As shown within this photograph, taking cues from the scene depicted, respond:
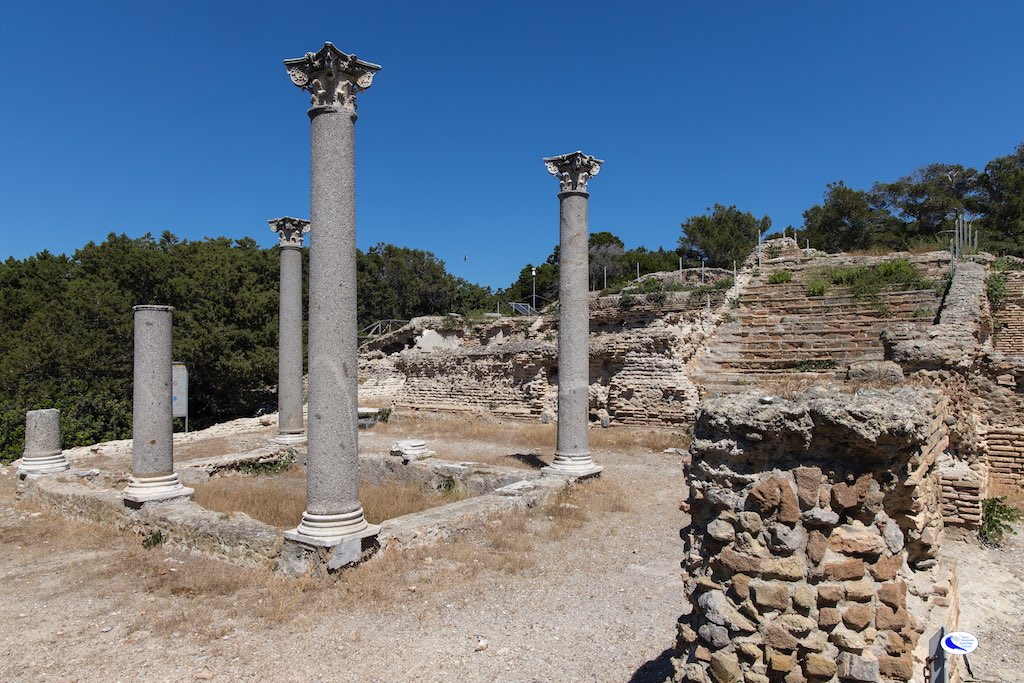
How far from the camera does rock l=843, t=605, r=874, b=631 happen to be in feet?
10.3

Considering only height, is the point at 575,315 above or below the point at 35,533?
above

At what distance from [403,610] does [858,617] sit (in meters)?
3.73

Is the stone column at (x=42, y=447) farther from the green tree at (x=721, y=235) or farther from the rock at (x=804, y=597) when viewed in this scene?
the green tree at (x=721, y=235)

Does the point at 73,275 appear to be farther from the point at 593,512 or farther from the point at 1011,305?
the point at 1011,305

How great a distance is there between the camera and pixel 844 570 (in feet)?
10.4

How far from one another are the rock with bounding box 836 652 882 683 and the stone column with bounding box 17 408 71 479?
12.7 metres

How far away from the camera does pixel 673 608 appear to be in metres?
5.73

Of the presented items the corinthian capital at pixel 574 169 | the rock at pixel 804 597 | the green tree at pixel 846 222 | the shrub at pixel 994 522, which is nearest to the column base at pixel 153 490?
the corinthian capital at pixel 574 169

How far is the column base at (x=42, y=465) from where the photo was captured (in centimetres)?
1166

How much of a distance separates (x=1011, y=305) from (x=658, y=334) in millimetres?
8558

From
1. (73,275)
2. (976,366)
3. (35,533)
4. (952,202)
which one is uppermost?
(952,202)

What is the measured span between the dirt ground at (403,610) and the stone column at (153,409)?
2.69ft

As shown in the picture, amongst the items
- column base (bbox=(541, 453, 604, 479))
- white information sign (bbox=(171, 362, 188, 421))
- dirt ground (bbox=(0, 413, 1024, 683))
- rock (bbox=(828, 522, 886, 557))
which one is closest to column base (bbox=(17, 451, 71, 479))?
white information sign (bbox=(171, 362, 188, 421))

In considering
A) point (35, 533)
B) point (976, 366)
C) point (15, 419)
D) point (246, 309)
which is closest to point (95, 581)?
point (35, 533)
